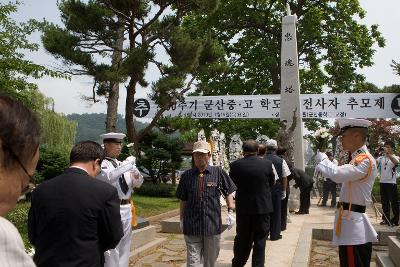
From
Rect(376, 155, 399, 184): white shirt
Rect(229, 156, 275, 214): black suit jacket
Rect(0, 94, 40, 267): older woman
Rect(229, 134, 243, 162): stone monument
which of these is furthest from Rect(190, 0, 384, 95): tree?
Rect(0, 94, 40, 267): older woman

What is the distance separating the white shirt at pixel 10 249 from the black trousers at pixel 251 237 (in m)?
4.90

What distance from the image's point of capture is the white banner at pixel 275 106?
15.3 meters

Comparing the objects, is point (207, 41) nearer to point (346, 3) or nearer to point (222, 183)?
point (222, 183)

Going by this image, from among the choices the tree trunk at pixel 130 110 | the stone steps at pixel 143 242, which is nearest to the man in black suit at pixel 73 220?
the stone steps at pixel 143 242

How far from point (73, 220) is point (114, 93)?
10429mm

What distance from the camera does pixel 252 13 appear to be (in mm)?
21375

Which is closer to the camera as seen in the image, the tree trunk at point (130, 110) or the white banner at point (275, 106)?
the tree trunk at point (130, 110)

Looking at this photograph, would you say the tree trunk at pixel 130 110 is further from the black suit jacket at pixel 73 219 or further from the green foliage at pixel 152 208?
the black suit jacket at pixel 73 219

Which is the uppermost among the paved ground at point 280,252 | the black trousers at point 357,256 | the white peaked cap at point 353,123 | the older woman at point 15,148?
the white peaked cap at point 353,123

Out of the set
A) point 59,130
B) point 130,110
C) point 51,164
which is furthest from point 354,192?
point 59,130

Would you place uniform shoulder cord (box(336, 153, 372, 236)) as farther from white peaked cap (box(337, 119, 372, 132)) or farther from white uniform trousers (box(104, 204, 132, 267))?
white uniform trousers (box(104, 204, 132, 267))

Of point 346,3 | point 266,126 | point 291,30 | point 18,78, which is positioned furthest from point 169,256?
Answer: point 346,3

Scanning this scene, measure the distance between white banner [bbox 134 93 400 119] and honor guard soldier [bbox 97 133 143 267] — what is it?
1081 cm

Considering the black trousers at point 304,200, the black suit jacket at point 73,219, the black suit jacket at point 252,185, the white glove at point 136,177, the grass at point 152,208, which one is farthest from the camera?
the grass at point 152,208
